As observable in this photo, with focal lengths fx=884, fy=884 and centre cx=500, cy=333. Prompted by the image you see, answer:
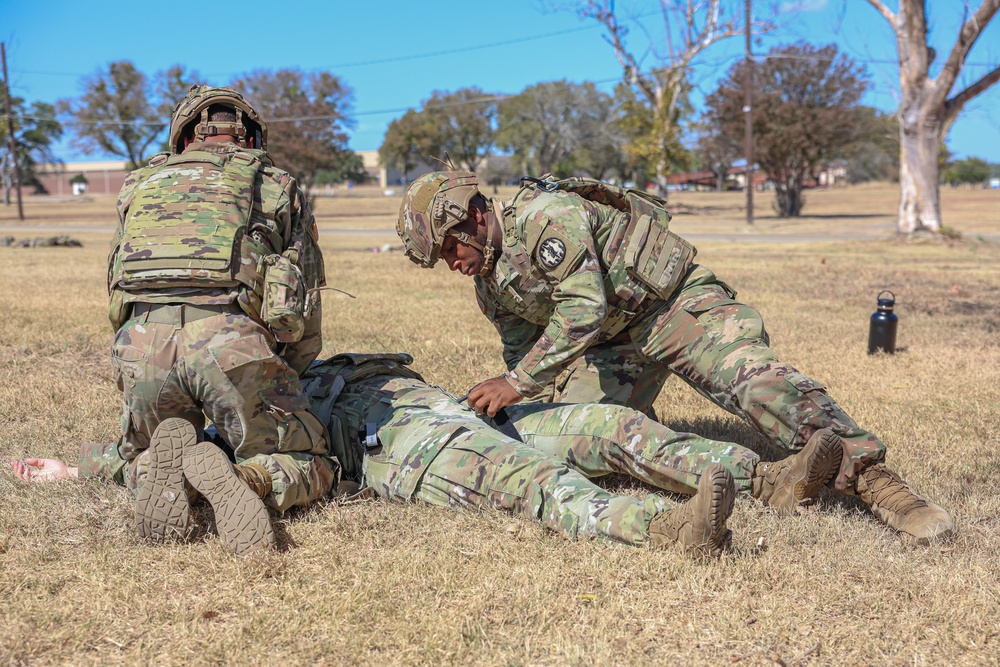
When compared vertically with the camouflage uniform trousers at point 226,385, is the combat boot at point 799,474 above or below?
below

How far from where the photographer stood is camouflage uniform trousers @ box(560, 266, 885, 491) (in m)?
4.03

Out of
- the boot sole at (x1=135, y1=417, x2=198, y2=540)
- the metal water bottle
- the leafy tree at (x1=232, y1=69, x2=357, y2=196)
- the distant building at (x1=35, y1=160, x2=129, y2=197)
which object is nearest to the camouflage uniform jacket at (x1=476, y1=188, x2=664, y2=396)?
the boot sole at (x1=135, y1=417, x2=198, y2=540)

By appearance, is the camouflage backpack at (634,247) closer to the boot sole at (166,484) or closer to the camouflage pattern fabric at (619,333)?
the camouflage pattern fabric at (619,333)

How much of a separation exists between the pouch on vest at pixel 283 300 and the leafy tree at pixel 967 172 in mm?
99330

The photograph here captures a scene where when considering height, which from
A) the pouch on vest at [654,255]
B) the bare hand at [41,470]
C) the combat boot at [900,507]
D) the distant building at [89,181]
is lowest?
the bare hand at [41,470]

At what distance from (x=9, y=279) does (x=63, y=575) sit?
1164 cm

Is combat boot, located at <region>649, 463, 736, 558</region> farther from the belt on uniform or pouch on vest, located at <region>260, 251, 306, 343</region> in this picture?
the belt on uniform

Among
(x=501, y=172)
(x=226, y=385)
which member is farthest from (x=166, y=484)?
(x=501, y=172)

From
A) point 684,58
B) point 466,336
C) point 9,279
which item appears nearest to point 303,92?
point 684,58

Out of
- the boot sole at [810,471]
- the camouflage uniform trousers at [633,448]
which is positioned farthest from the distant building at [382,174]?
the boot sole at [810,471]

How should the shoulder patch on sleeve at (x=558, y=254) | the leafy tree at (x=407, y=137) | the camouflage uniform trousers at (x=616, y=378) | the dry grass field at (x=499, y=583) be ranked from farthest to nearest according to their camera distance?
the leafy tree at (x=407, y=137) < the camouflage uniform trousers at (x=616, y=378) < the shoulder patch on sleeve at (x=558, y=254) < the dry grass field at (x=499, y=583)

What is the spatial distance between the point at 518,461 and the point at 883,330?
17.2ft

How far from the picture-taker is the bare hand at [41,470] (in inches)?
179

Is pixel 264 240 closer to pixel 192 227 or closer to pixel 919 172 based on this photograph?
pixel 192 227
